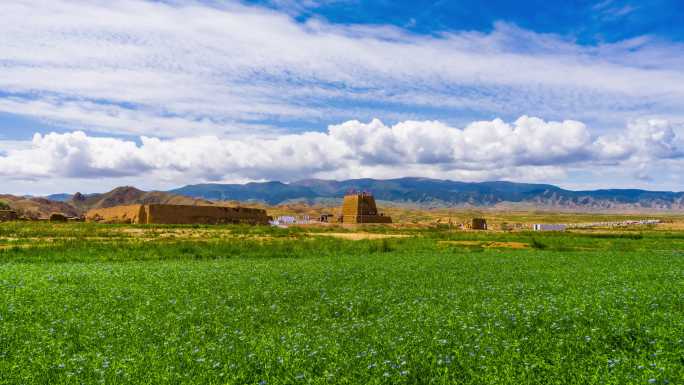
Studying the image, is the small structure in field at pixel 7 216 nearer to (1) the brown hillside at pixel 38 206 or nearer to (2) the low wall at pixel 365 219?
(1) the brown hillside at pixel 38 206

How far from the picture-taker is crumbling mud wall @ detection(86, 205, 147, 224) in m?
73.1

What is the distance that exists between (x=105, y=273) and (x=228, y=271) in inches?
204

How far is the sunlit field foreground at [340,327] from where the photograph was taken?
8617mm

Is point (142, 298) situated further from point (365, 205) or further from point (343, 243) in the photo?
point (365, 205)

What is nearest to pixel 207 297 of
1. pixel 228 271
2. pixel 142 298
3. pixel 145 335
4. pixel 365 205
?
pixel 142 298

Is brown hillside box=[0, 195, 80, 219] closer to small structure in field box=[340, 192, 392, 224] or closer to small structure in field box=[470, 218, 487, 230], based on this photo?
small structure in field box=[340, 192, 392, 224]

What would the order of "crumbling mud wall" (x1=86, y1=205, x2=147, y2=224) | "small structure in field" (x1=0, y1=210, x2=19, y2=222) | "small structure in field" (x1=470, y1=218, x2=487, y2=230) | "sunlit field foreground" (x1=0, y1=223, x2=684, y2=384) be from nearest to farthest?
"sunlit field foreground" (x1=0, y1=223, x2=684, y2=384) < "small structure in field" (x1=0, y1=210, x2=19, y2=222) < "crumbling mud wall" (x1=86, y1=205, x2=147, y2=224) < "small structure in field" (x1=470, y1=218, x2=487, y2=230)

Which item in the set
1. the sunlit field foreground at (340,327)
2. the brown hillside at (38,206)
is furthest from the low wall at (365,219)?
the brown hillside at (38,206)

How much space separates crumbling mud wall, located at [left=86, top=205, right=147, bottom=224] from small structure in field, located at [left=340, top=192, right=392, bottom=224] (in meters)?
36.7

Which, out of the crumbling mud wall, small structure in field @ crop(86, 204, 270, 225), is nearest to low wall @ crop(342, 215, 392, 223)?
small structure in field @ crop(86, 204, 270, 225)

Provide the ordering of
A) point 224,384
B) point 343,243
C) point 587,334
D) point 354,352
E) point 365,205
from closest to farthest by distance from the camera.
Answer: point 224,384, point 354,352, point 587,334, point 343,243, point 365,205

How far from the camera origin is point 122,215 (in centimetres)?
Result: 7838

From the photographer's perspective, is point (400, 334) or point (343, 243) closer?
point (400, 334)

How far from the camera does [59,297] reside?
15.7 m
